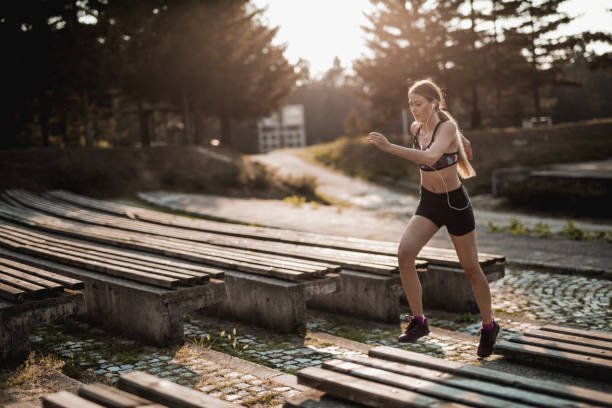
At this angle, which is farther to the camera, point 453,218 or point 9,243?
point 9,243

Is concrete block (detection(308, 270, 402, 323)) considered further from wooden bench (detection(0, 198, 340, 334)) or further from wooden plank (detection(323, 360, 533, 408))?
wooden plank (detection(323, 360, 533, 408))

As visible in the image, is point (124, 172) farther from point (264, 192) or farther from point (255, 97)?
point (255, 97)

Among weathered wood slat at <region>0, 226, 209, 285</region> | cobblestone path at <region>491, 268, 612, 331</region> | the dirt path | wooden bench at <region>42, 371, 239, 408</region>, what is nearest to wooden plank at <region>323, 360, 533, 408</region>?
wooden bench at <region>42, 371, 239, 408</region>

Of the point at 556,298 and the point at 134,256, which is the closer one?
the point at 134,256

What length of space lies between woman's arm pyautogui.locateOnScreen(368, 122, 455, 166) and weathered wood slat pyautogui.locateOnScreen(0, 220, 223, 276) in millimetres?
2038

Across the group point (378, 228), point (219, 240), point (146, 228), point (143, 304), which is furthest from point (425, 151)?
point (378, 228)

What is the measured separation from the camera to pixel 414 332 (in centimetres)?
447

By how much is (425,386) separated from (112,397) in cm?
158

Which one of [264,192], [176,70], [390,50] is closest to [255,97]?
[176,70]

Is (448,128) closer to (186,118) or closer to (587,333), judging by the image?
(587,333)

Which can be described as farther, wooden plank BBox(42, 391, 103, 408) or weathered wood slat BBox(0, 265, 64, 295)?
weathered wood slat BBox(0, 265, 64, 295)

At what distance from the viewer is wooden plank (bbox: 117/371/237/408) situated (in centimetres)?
299

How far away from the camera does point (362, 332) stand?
5438mm

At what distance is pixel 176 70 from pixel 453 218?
80.5ft
